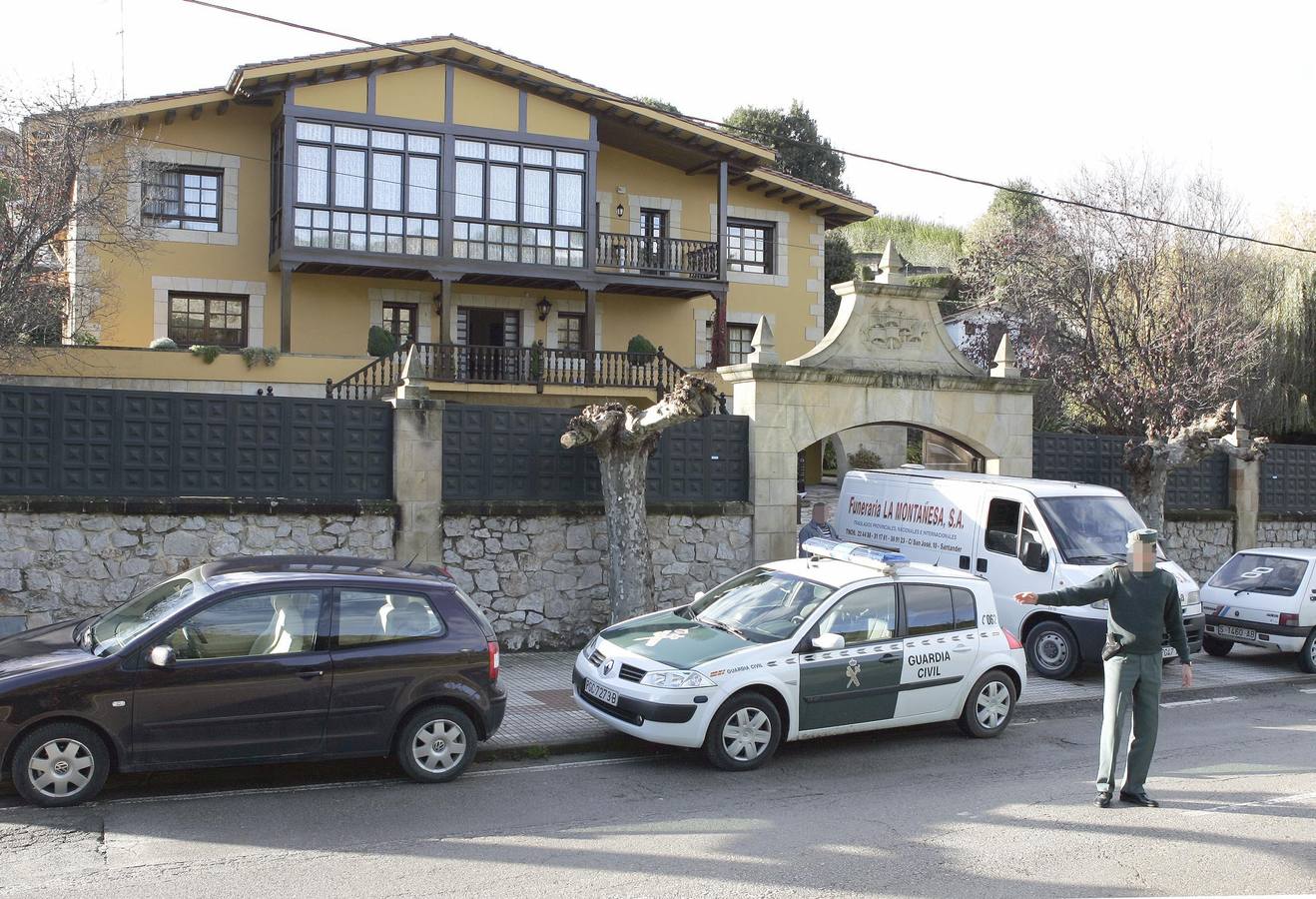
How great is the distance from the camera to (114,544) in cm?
1146

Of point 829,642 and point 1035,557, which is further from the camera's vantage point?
point 1035,557

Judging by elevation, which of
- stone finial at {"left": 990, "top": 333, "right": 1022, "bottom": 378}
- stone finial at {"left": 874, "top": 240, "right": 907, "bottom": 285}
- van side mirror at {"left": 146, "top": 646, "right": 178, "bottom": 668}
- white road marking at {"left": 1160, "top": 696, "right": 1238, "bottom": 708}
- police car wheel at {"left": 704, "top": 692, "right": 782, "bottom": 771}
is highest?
stone finial at {"left": 874, "top": 240, "right": 907, "bottom": 285}

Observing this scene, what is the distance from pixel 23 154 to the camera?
53.6ft

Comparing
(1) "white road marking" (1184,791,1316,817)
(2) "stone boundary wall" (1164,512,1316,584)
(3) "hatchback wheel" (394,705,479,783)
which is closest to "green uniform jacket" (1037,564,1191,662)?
(1) "white road marking" (1184,791,1316,817)

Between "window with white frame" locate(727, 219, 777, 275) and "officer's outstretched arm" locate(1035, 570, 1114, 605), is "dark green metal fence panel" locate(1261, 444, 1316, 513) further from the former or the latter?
"officer's outstretched arm" locate(1035, 570, 1114, 605)

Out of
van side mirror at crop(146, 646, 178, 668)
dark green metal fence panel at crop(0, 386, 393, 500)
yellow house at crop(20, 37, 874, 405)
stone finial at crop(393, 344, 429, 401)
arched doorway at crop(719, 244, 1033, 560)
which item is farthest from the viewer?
yellow house at crop(20, 37, 874, 405)

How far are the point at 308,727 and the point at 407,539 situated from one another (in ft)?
17.0

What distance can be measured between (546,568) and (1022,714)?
226 inches

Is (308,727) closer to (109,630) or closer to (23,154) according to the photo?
(109,630)

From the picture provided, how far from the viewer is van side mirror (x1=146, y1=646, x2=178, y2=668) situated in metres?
7.12

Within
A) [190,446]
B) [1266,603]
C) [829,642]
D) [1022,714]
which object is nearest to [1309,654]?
[1266,603]

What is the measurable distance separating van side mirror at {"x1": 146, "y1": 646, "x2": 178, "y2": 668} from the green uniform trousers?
6.35 metres

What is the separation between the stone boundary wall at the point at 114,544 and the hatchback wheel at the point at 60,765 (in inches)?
182

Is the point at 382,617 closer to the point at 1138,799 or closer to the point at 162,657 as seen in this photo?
the point at 162,657
